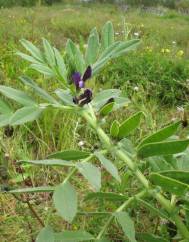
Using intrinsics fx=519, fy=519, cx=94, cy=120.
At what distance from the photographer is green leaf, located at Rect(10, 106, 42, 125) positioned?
93 centimetres

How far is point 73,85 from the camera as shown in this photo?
1.04 meters

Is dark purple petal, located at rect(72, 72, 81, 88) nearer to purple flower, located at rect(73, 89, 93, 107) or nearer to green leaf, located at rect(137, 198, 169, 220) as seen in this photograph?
purple flower, located at rect(73, 89, 93, 107)

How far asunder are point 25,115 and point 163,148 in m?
0.26

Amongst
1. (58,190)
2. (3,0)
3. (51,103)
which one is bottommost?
(3,0)

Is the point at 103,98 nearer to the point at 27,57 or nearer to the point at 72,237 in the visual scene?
the point at 27,57

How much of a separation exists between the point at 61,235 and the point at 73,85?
30cm

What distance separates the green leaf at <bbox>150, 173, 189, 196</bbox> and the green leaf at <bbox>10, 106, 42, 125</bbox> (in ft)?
0.83

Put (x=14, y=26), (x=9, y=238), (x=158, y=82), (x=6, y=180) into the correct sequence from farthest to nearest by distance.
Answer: (x=14, y=26) → (x=158, y=82) → (x=6, y=180) → (x=9, y=238)

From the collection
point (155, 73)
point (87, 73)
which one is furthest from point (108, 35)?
point (155, 73)

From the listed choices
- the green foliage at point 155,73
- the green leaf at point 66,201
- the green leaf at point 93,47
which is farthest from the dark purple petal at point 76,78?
the green foliage at point 155,73

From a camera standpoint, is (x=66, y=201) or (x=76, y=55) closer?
(x=66, y=201)

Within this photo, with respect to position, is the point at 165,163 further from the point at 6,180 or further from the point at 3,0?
the point at 3,0

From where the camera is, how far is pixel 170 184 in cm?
95

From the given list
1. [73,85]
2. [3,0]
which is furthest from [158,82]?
[3,0]
